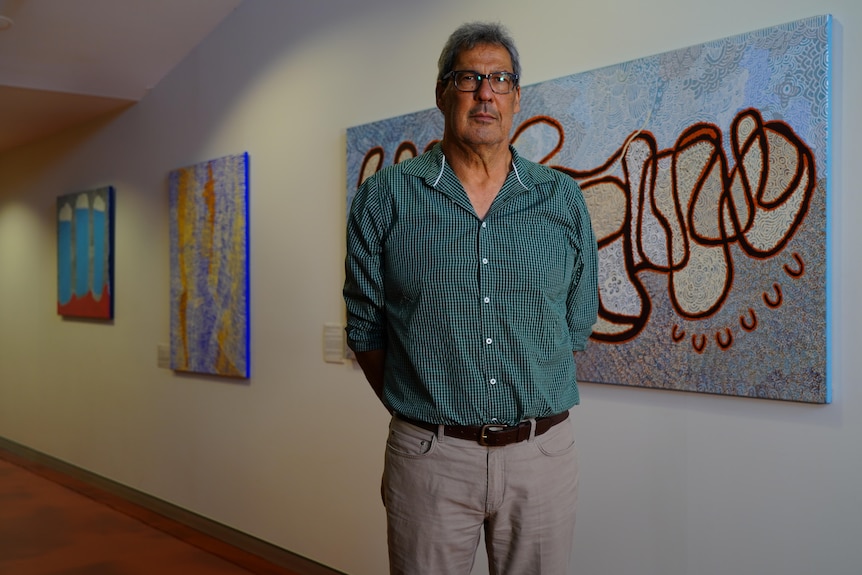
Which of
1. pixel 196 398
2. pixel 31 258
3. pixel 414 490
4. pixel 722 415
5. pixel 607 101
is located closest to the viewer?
pixel 414 490

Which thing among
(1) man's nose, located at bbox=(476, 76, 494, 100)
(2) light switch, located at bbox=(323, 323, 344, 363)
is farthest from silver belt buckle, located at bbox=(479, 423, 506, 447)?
(2) light switch, located at bbox=(323, 323, 344, 363)

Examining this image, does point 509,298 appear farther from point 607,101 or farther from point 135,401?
point 135,401

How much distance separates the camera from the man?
5.67 ft

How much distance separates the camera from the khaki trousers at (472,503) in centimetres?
172

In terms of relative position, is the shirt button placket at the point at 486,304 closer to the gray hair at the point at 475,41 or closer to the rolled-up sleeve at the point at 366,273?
the rolled-up sleeve at the point at 366,273

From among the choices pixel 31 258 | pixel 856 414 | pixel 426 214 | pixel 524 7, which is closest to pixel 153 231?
pixel 31 258

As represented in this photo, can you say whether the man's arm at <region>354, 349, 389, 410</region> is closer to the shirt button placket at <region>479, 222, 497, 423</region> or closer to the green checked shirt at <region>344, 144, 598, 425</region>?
the green checked shirt at <region>344, 144, 598, 425</region>

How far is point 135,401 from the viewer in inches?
206

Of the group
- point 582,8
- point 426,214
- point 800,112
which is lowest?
point 426,214

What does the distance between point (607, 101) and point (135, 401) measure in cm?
367

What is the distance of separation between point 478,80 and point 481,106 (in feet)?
0.19

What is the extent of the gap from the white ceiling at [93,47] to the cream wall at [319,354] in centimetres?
12

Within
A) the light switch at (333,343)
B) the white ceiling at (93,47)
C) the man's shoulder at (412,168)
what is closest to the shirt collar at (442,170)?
the man's shoulder at (412,168)

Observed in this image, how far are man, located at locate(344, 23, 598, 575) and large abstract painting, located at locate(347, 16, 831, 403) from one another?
27.0 inches
